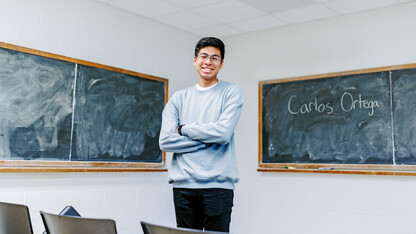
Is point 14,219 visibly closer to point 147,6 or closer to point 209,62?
point 209,62

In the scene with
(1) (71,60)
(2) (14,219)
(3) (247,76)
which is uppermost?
(3) (247,76)

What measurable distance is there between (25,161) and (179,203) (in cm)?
177

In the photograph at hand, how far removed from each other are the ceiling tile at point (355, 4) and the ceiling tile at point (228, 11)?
68cm

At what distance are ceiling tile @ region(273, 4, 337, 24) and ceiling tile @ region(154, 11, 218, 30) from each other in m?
0.74

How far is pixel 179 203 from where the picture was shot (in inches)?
74.8

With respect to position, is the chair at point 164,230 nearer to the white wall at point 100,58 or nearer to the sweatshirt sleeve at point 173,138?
the sweatshirt sleeve at point 173,138

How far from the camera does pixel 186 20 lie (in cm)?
427

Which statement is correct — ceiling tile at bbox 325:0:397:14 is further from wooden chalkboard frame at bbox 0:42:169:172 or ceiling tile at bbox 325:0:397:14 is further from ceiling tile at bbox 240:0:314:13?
wooden chalkboard frame at bbox 0:42:169:172

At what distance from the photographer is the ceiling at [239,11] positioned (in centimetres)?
373

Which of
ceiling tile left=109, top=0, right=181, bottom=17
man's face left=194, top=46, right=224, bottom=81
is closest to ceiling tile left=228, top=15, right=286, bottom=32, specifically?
ceiling tile left=109, top=0, right=181, bottom=17

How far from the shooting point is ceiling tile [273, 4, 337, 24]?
3842 millimetres

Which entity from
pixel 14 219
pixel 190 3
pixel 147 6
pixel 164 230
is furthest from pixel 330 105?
pixel 164 230

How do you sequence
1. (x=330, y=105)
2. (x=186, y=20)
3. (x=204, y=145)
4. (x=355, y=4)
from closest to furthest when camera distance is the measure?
(x=204, y=145) < (x=355, y=4) < (x=330, y=105) < (x=186, y=20)

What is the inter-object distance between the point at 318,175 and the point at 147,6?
7.40 ft
